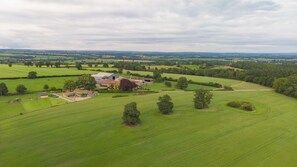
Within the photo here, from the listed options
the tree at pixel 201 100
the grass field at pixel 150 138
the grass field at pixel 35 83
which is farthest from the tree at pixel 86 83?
the tree at pixel 201 100

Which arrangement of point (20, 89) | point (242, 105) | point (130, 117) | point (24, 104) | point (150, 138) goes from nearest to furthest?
point (150, 138) < point (130, 117) < point (242, 105) < point (24, 104) < point (20, 89)

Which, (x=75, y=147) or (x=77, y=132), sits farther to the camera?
(x=77, y=132)

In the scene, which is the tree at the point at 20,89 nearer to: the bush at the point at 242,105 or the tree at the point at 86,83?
the tree at the point at 86,83

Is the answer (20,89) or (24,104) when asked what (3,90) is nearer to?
(20,89)

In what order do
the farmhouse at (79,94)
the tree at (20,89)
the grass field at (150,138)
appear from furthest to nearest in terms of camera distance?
the tree at (20,89) < the farmhouse at (79,94) < the grass field at (150,138)

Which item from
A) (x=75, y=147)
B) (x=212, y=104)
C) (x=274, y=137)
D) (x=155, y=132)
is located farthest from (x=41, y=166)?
(x=212, y=104)

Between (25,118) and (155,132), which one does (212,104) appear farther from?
(25,118)

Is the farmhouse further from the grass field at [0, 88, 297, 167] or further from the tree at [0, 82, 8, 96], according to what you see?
the tree at [0, 82, 8, 96]

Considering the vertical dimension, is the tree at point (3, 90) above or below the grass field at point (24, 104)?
above


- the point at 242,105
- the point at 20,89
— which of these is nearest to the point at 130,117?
the point at 242,105
